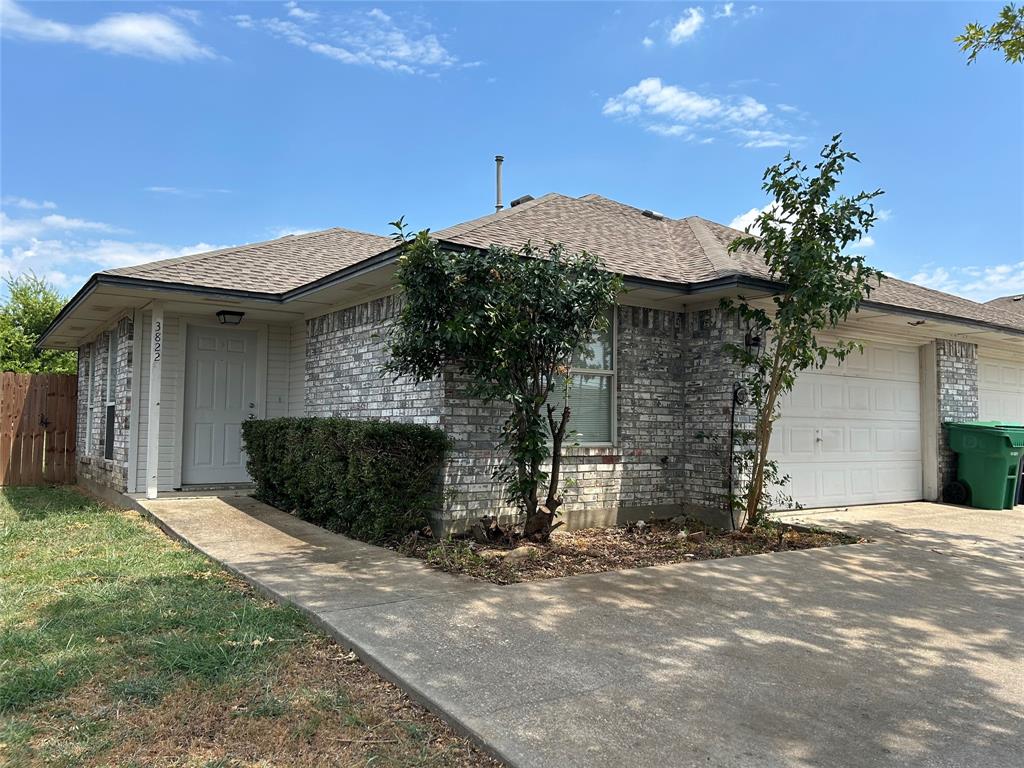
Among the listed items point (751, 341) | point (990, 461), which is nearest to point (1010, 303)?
point (990, 461)

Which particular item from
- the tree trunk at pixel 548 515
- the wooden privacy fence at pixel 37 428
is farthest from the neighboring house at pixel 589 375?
the wooden privacy fence at pixel 37 428

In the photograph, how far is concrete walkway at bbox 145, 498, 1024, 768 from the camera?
2.77m

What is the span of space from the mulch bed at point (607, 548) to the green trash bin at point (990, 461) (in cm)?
413

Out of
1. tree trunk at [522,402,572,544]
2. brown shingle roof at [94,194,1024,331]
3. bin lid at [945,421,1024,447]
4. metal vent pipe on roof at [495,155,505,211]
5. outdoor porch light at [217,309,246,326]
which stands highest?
metal vent pipe on roof at [495,155,505,211]

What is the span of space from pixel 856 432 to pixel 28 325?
22041mm

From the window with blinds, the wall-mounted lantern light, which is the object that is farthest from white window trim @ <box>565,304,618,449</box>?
the wall-mounted lantern light

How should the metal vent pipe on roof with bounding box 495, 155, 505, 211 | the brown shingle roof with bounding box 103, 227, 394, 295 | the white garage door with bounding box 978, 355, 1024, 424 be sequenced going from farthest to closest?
the metal vent pipe on roof with bounding box 495, 155, 505, 211
the white garage door with bounding box 978, 355, 1024, 424
the brown shingle roof with bounding box 103, 227, 394, 295

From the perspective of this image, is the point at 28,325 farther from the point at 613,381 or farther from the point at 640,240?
the point at 613,381

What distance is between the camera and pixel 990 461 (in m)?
9.77

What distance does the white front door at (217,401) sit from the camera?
384 inches

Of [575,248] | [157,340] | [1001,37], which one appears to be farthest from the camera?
[157,340]

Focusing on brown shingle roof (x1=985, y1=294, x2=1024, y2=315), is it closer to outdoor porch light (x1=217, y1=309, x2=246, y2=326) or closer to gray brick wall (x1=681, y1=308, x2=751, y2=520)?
gray brick wall (x1=681, y1=308, x2=751, y2=520)

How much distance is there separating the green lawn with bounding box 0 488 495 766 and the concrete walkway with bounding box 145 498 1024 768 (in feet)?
0.64

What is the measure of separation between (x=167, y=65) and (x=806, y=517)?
34.2 ft
